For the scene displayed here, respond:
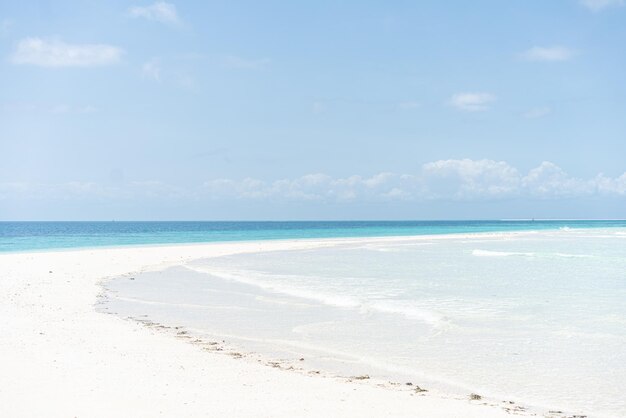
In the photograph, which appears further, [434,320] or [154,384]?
[434,320]

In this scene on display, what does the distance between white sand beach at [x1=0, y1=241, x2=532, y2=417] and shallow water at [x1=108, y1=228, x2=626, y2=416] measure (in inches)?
45.2

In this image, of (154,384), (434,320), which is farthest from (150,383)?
(434,320)

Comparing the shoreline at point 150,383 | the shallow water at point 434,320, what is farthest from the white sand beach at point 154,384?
the shallow water at point 434,320

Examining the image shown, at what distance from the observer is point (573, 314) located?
52.2ft

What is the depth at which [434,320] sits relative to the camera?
1512 centimetres

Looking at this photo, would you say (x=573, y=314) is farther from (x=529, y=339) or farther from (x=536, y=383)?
(x=536, y=383)

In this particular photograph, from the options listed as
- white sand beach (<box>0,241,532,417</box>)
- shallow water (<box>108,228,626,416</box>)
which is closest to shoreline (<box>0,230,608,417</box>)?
white sand beach (<box>0,241,532,417</box>)

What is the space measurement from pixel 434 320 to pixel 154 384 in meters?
8.15

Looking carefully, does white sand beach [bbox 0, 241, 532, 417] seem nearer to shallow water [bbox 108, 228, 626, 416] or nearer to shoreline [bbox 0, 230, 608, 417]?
shoreline [bbox 0, 230, 608, 417]

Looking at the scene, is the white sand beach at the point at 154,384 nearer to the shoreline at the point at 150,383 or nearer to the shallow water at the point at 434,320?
the shoreline at the point at 150,383

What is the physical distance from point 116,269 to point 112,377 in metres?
21.8

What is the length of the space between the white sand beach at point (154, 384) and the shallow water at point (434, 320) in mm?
1149

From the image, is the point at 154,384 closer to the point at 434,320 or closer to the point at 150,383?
the point at 150,383

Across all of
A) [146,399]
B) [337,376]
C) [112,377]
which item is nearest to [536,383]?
[337,376]
